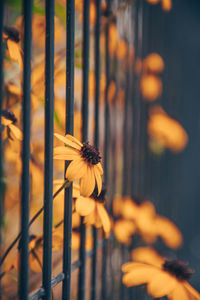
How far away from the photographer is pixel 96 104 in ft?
2.84

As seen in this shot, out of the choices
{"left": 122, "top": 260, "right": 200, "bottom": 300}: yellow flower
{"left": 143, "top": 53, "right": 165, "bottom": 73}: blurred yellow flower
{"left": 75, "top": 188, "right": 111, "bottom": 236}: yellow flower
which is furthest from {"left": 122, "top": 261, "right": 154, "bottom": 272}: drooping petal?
{"left": 143, "top": 53, "right": 165, "bottom": 73}: blurred yellow flower

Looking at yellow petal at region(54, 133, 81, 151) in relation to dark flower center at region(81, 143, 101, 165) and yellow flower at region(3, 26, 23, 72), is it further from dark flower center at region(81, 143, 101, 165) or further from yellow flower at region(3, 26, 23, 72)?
yellow flower at region(3, 26, 23, 72)

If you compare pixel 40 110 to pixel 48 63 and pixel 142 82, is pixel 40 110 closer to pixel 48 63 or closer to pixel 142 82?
pixel 48 63

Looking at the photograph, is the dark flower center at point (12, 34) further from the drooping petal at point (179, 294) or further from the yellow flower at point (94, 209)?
the drooping petal at point (179, 294)

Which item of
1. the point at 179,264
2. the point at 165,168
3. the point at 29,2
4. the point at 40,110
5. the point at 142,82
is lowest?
the point at 179,264

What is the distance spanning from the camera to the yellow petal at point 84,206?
2.03ft

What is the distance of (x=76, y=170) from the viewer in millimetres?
561

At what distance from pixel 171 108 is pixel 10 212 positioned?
4.15ft

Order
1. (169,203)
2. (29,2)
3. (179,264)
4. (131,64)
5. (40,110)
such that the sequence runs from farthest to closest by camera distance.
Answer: (169,203), (131,64), (40,110), (179,264), (29,2)

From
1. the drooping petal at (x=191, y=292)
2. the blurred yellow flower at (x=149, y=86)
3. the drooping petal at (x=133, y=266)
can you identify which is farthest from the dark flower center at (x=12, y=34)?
the blurred yellow flower at (x=149, y=86)

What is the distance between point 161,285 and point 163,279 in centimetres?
3

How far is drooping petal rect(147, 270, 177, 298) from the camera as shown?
0.64m

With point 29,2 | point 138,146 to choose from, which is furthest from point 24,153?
point 138,146

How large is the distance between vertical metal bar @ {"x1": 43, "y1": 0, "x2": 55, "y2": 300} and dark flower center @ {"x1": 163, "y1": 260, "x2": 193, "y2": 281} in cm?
33
